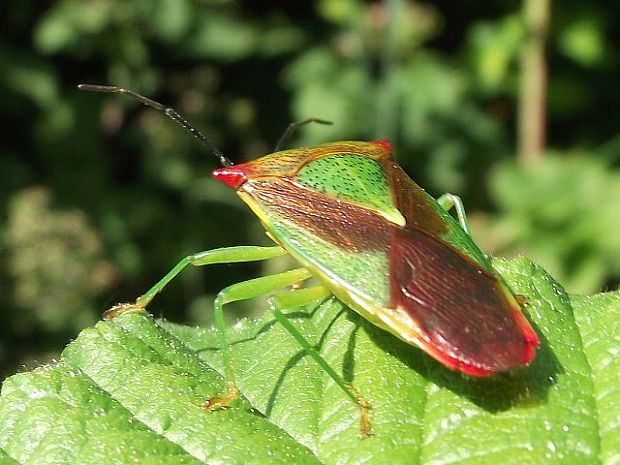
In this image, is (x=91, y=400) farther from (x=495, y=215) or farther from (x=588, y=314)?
(x=495, y=215)

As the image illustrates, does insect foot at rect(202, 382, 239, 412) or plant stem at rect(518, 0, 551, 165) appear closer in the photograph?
insect foot at rect(202, 382, 239, 412)

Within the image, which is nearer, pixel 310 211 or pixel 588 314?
pixel 588 314

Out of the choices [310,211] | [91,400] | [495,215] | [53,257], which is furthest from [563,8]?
[91,400]

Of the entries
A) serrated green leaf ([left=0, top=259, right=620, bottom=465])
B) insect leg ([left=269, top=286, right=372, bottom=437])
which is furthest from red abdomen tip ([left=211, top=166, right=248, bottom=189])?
serrated green leaf ([left=0, top=259, right=620, bottom=465])

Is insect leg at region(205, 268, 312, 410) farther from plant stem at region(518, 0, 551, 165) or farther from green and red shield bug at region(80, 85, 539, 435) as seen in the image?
plant stem at region(518, 0, 551, 165)

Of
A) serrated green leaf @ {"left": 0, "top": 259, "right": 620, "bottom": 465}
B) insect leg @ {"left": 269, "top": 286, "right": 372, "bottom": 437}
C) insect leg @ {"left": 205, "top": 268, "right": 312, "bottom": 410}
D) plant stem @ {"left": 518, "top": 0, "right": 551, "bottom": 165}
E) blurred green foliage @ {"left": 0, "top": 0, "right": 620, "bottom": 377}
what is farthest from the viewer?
plant stem @ {"left": 518, "top": 0, "right": 551, "bottom": 165}

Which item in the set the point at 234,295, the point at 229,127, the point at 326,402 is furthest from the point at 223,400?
the point at 229,127

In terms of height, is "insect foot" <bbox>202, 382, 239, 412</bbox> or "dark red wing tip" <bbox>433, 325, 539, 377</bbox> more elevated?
"dark red wing tip" <bbox>433, 325, 539, 377</bbox>

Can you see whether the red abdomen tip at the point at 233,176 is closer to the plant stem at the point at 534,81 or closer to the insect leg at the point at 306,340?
the insect leg at the point at 306,340
